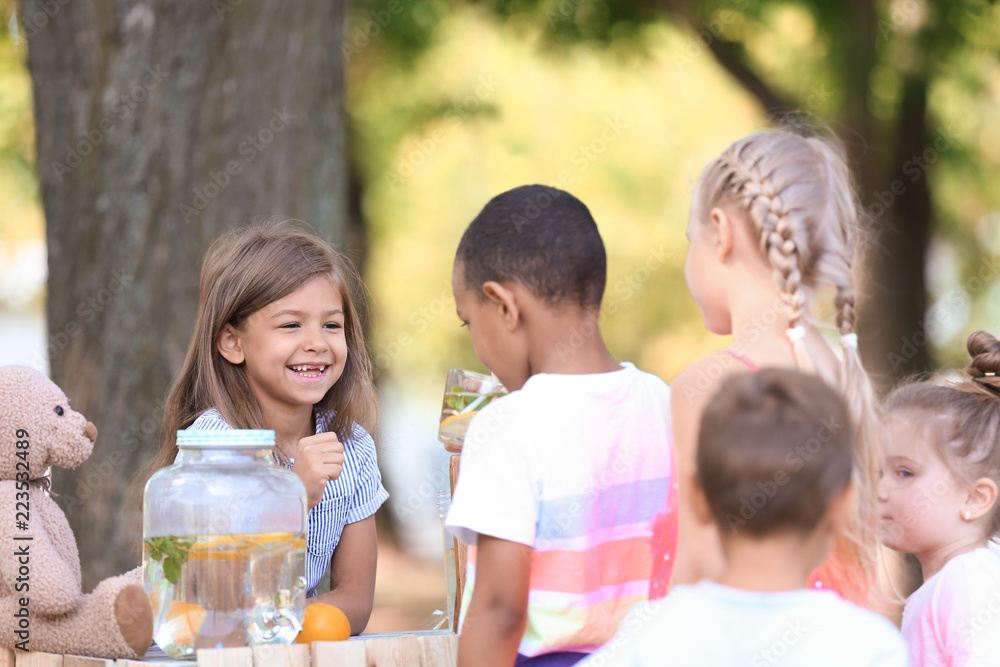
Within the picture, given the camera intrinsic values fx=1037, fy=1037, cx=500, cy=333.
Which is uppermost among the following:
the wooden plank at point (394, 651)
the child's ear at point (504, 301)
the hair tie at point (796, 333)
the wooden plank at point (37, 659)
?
the child's ear at point (504, 301)

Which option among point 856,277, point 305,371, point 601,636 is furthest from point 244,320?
point 856,277

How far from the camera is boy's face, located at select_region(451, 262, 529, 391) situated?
79.4 inches

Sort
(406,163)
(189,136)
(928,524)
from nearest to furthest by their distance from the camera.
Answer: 1. (928,524)
2. (189,136)
3. (406,163)

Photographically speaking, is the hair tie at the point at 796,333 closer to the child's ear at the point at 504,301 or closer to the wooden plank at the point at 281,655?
the child's ear at the point at 504,301

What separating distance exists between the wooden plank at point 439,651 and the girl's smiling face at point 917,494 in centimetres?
109

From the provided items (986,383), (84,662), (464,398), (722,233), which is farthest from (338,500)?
(986,383)

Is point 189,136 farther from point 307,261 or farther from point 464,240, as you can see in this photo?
point 464,240

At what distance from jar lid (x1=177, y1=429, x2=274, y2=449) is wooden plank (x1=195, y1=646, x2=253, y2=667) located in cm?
36

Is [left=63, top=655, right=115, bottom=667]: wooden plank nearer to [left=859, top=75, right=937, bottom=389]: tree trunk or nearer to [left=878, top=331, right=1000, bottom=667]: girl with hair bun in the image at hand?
[left=878, top=331, right=1000, bottom=667]: girl with hair bun

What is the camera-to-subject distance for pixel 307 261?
276 centimetres

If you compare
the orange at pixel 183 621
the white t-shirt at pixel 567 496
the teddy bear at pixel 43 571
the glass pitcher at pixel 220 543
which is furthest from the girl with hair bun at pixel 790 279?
the teddy bear at pixel 43 571

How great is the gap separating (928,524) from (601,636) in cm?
97

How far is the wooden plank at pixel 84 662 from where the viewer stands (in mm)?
1888

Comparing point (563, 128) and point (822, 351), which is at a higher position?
point (563, 128)
